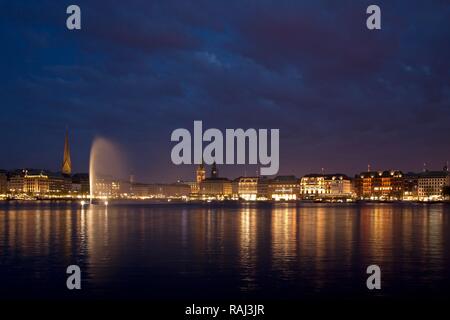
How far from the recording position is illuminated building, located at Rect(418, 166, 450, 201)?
178m

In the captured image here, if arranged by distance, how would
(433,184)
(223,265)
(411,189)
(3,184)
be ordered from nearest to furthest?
(223,265) → (433,184) → (411,189) → (3,184)

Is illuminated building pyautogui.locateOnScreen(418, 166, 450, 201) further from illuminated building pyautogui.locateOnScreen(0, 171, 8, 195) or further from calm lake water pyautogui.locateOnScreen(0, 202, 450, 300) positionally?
calm lake water pyautogui.locateOnScreen(0, 202, 450, 300)

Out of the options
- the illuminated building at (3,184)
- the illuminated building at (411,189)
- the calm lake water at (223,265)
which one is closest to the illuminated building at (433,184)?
the illuminated building at (411,189)

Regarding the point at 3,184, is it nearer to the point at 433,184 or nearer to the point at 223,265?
the point at 433,184

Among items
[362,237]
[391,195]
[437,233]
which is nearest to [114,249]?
[362,237]

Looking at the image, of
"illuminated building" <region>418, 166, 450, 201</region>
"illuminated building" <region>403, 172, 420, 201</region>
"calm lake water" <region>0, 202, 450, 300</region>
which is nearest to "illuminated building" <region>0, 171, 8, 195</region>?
"illuminated building" <region>403, 172, 420, 201</region>

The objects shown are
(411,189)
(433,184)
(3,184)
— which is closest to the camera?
(433,184)

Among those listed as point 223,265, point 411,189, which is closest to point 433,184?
point 411,189

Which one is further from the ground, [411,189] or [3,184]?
[3,184]

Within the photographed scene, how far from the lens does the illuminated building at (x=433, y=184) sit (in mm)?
178475

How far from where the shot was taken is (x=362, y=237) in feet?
112

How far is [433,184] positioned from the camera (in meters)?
182
